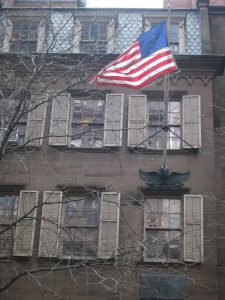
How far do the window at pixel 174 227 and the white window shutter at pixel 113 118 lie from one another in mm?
1918

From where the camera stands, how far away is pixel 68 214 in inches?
572

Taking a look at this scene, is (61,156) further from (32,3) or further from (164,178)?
(32,3)

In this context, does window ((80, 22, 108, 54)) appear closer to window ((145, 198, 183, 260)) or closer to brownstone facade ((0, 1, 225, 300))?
brownstone facade ((0, 1, 225, 300))

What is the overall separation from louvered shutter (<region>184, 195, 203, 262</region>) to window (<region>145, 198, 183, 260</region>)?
1.03 feet


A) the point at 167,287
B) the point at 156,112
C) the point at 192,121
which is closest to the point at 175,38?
the point at 156,112

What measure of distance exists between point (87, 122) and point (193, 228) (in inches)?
173

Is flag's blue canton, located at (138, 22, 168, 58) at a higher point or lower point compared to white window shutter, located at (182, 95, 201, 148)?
higher

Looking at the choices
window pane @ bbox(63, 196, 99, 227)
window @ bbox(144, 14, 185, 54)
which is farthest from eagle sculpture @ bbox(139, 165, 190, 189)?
window @ bbox(144, 14, 185, 54)

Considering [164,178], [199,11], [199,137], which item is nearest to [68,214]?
[164,178]

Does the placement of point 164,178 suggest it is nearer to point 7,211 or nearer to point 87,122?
point 87,122

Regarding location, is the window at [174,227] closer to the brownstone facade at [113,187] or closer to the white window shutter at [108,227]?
the brownstone facade at [113,187]

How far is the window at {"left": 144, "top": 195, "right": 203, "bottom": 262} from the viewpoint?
1366cm

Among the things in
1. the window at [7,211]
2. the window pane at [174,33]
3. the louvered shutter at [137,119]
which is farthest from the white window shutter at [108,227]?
the window pane at [174,33]

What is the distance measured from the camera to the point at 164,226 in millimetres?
14320
